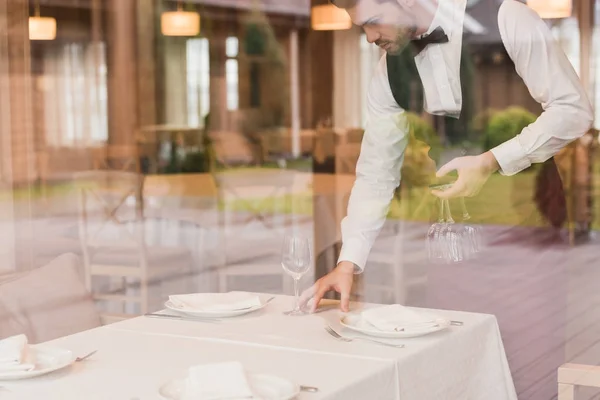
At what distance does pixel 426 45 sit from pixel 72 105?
298cm

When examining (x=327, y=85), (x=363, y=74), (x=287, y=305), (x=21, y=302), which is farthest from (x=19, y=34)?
(x=287, y=305)

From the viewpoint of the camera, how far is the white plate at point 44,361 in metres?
1.81

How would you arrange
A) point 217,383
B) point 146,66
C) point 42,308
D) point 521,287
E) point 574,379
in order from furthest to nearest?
point 146,66, point 521,287, point 574,379, point 42,308, point 217,383

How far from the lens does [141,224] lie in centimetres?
582

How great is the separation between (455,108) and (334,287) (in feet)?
3.31

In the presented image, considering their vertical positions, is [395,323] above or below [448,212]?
below

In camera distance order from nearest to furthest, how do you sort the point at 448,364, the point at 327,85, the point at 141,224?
the point at 448,364, the point at 327,85, the point at 141,224

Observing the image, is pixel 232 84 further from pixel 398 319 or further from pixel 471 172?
pixel 398 319

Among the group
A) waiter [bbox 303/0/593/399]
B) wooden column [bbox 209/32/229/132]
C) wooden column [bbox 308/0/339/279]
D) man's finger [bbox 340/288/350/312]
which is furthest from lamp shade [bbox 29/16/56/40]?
man's finger [bbox 340/288/350/312]

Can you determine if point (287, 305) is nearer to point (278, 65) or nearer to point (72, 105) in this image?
point (278, 65)

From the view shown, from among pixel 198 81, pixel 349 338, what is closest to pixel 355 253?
pixel 349 338

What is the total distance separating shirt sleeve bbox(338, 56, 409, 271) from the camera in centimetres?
330

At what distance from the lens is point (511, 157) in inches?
128

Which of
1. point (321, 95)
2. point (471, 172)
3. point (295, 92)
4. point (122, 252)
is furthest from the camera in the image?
point (122, 252)
